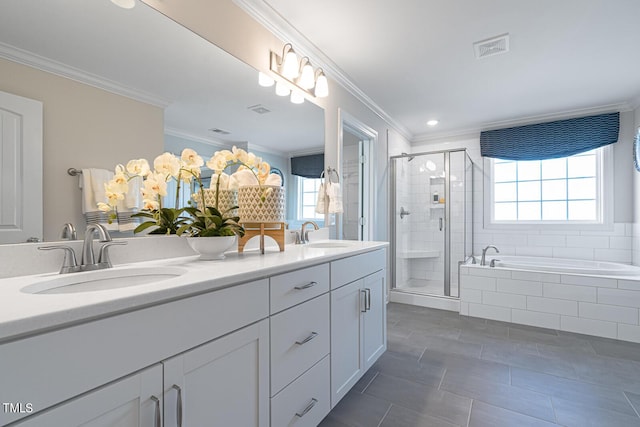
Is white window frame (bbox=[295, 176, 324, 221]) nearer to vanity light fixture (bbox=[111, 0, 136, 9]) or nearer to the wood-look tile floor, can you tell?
the wood-look tile floor

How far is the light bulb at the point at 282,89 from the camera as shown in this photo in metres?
2.01

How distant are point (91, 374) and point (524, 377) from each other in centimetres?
234

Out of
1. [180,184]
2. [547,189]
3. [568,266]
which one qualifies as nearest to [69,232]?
[180,184]

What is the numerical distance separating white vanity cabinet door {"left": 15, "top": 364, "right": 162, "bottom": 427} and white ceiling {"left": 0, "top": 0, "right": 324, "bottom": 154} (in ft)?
3.30

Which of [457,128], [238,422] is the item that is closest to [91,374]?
[238,422]

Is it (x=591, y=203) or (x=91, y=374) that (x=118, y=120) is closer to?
(x=91, y=374)

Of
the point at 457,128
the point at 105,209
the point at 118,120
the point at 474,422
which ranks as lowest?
the point at 474,422

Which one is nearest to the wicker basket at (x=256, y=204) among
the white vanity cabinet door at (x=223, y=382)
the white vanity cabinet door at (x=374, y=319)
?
the white vanity cabinet door at (x=223, y=382)

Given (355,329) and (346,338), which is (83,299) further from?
(355,329)

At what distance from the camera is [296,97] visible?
215cm

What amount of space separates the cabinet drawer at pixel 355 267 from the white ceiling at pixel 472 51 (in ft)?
5.01

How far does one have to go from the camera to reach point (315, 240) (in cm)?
239

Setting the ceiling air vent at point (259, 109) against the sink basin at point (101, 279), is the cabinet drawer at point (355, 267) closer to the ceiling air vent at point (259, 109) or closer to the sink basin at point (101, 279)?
the sink basin at point (101, 279)

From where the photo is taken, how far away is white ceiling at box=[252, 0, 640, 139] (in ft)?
6.11
